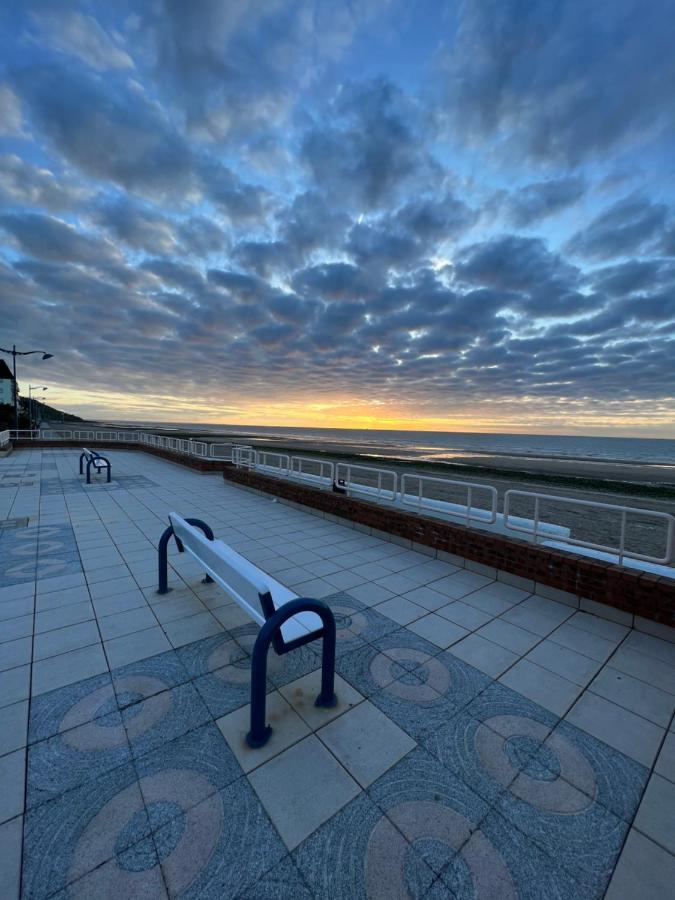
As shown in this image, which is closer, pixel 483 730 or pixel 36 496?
pixel 483 730

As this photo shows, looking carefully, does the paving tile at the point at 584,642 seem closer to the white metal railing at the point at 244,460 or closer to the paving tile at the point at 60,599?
the paving tile at the point at 60,599

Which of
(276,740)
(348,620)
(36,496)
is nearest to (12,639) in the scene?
(276,740)

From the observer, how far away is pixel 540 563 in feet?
15.6

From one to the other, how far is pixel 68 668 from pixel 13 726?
2.09ft

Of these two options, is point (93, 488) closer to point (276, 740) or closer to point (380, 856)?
point (276, 740)

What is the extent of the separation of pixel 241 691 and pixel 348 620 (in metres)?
1.42

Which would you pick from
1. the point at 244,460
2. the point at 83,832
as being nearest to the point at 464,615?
the point at 83,832

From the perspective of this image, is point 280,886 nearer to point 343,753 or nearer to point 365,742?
point 343,753

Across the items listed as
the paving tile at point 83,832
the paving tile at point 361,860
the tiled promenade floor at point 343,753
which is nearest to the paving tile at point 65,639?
the tiled promenade floor at point 343,753

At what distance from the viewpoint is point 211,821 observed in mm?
2018

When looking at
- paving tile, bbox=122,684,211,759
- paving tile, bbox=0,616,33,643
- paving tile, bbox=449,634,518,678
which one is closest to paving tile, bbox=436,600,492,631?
paving tile, bbox=449,634,518,678

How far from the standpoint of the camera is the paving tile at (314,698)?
2771 millimetres

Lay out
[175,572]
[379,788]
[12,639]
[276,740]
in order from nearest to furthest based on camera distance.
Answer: [379,788]
[276,740]
[12,639]
[175,572]

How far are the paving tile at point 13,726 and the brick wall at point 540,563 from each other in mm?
5054
